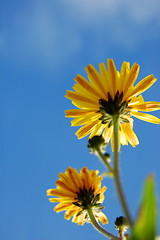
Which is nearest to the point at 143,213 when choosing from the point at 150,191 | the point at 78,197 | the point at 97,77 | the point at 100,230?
the point at 150,191

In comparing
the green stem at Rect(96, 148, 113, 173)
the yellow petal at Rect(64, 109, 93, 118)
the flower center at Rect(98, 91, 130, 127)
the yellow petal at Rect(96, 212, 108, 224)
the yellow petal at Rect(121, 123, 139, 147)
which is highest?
the yellow petal at Rect(64, 109, 93, 118)

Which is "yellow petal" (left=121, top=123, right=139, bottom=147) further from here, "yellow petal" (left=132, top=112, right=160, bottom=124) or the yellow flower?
the yellow flower

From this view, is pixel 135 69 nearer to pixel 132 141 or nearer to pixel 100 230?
pixel 132 141

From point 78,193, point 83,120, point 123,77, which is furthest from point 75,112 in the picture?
point 78,193

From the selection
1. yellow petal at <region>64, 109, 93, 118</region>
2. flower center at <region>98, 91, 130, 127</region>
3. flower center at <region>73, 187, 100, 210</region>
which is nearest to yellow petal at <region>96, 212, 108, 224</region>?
flower center at <region>73, 187, 100, 210</region>

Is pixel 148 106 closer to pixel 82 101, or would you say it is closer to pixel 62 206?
pixel 82 101
